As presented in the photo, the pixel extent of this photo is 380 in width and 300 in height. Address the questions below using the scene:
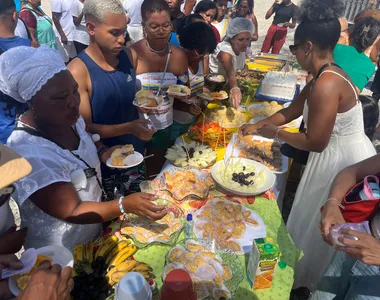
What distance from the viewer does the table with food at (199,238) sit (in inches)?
57.9

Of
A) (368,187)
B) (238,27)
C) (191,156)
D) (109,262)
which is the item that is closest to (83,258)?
(109,262)

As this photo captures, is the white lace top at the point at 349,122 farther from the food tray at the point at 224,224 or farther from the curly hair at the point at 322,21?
the food tray at the point at 224,224

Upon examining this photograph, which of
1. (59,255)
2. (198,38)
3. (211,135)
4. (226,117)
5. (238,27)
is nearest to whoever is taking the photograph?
(59,255)

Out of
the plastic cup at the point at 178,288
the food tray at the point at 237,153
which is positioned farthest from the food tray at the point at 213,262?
the food tray at the point at 237,153

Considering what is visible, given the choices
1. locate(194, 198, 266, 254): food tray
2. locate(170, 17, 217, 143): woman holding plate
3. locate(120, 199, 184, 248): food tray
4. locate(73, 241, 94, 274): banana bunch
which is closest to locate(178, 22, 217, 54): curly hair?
locate(170, 17, 217, 143): woman holding plate

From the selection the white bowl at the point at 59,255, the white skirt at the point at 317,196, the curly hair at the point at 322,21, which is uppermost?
the curly hair at the point at 322,21

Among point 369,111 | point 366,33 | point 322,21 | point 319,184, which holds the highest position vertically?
point 322,21

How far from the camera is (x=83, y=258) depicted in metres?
1.64

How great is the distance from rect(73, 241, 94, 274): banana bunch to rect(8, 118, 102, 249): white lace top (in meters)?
0.19

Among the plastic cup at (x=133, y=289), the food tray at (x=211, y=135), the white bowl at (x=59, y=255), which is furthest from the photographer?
the food tray at (x=211, y=135)

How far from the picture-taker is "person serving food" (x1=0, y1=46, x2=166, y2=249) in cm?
158

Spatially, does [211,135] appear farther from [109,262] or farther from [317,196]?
[109,262]

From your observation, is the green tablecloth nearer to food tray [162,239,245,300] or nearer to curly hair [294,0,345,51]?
food tray [162,239,245,300]

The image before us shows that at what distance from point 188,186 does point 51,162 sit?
1061 mm
